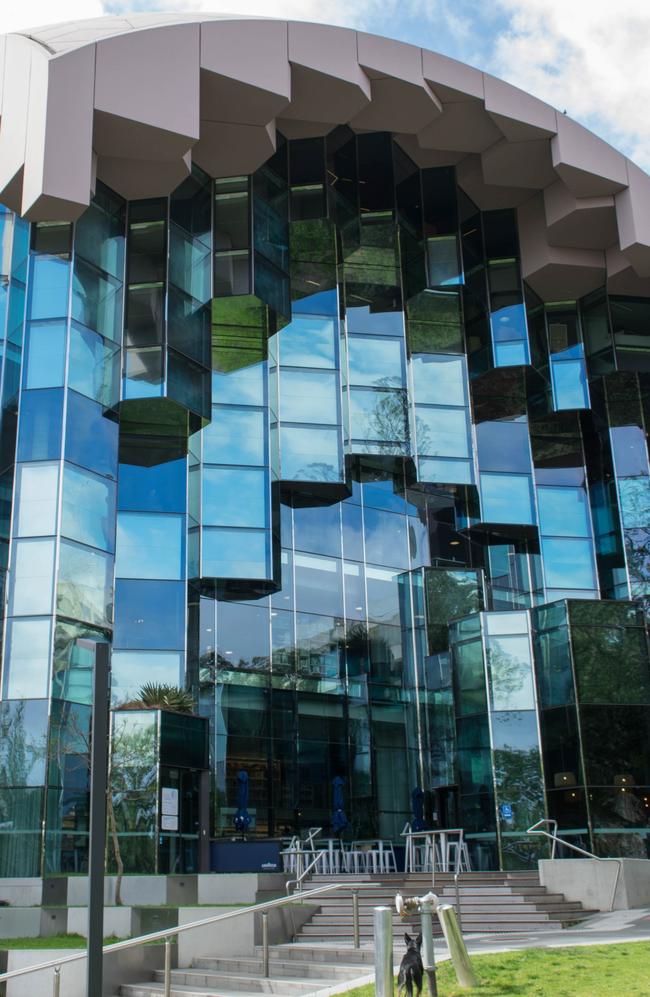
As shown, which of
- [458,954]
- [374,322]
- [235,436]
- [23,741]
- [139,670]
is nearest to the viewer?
[458,954]

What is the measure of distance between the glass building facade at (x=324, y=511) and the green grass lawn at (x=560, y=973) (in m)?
10.6

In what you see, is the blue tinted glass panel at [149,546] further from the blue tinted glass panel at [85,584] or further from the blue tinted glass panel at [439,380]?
the blue tinted glass panel at [439,380]

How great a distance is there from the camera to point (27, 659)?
2189 centimetres

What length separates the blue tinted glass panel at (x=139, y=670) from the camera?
2477cm

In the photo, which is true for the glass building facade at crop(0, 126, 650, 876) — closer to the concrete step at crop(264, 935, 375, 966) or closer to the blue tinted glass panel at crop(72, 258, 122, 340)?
the blue tinted glass panel at crop(72, 258, 122, 340)

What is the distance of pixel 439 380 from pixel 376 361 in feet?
6.41

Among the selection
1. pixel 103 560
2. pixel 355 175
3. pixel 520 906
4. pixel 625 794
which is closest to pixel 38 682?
pixel 103 560

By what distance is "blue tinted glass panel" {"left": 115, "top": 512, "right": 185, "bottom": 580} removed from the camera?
25.8 meters

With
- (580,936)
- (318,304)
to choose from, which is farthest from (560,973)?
(318,304)

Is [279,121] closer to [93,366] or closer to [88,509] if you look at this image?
[93,366]

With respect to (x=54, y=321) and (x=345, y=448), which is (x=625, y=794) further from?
(x=54, y=321)

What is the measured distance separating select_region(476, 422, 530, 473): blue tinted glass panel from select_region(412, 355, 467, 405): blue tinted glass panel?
146 cm

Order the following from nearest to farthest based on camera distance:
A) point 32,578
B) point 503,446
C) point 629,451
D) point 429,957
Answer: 1. point 429,957
2. point 32,578
3. point 503,446
4. point 629,451

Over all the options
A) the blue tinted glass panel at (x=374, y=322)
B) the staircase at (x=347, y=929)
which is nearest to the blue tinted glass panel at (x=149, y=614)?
the staircase at (x=347, y=929)
